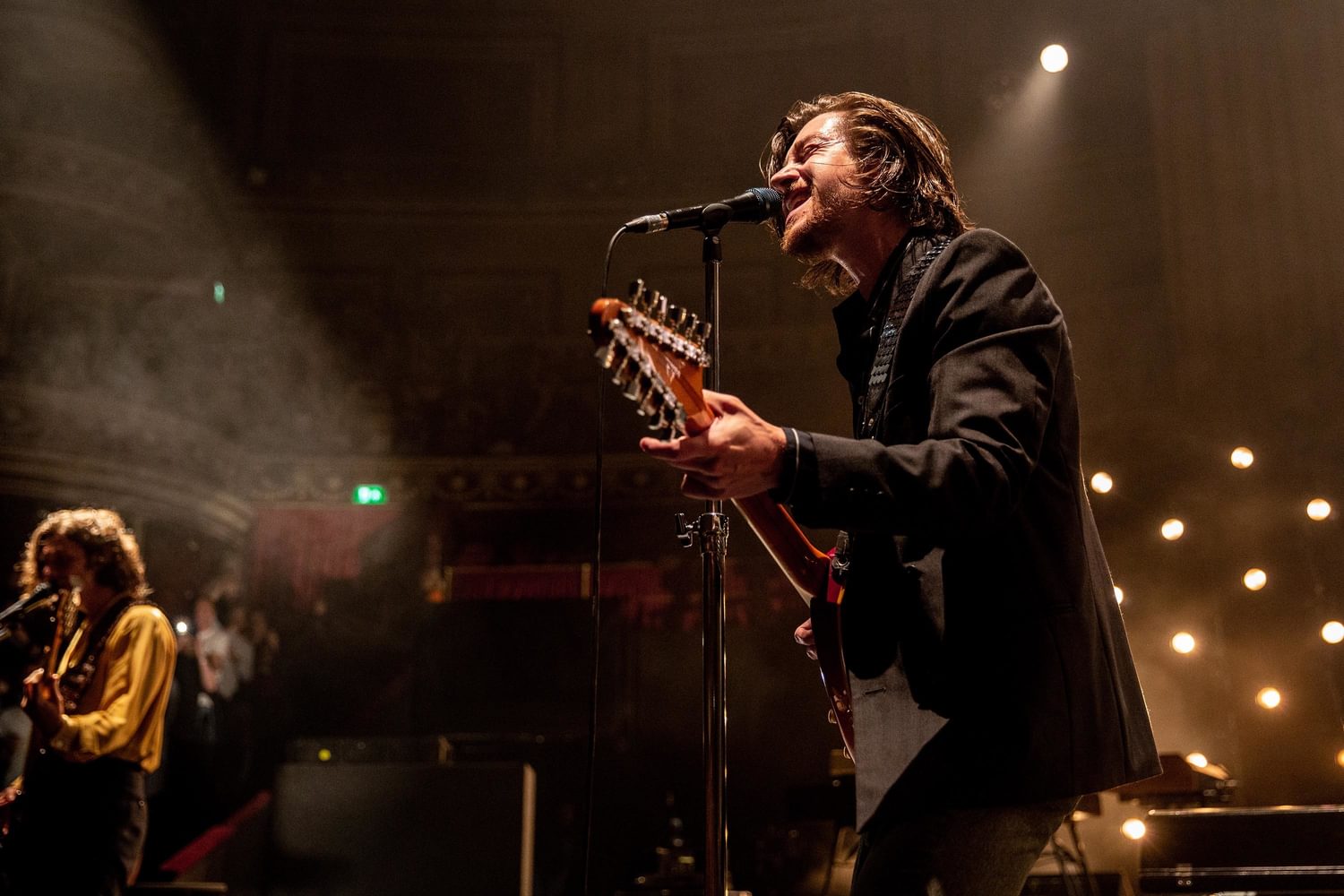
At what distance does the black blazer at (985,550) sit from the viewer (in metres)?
1.29

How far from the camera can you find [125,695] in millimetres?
3863

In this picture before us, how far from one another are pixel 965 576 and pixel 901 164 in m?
0.83

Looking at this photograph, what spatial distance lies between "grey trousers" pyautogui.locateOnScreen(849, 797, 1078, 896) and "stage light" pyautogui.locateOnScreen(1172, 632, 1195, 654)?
18.5 ft

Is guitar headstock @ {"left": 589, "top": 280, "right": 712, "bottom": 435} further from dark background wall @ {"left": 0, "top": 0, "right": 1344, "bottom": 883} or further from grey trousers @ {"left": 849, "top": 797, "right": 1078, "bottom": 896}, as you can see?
dark background wall @ {"left": 0, "top": 0, "right": 1344, "bottom": 883}

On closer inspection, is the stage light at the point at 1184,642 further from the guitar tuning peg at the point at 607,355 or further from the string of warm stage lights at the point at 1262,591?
the guitar tuning peg at the point at 607,355

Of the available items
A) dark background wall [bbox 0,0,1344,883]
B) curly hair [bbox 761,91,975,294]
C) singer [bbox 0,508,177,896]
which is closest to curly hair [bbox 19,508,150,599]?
singer [bbox 0,508,177,896]

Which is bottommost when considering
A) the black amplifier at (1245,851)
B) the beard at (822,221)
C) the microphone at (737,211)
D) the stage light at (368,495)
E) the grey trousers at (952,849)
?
the black amplifier at (1245,851)

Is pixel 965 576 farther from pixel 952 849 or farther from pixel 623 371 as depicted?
pixel 623 371

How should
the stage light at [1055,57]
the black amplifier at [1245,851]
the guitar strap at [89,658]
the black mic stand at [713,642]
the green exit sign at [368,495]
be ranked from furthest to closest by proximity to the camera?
the green exit sign at [368,495]
the stage light at [1055,57]
the guitar strap at [89,658]
the black amplifier at [1245,851]
the black mic stand at [713,642]

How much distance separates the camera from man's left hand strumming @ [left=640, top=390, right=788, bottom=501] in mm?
1248

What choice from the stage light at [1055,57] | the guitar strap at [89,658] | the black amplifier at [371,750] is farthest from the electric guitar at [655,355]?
the stage light at [1055,57]

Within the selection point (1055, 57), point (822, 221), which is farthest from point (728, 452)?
point (1055, 57)

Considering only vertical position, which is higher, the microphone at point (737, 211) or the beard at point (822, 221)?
the microphone at point (737, 211)

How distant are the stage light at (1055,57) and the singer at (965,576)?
794 cm
